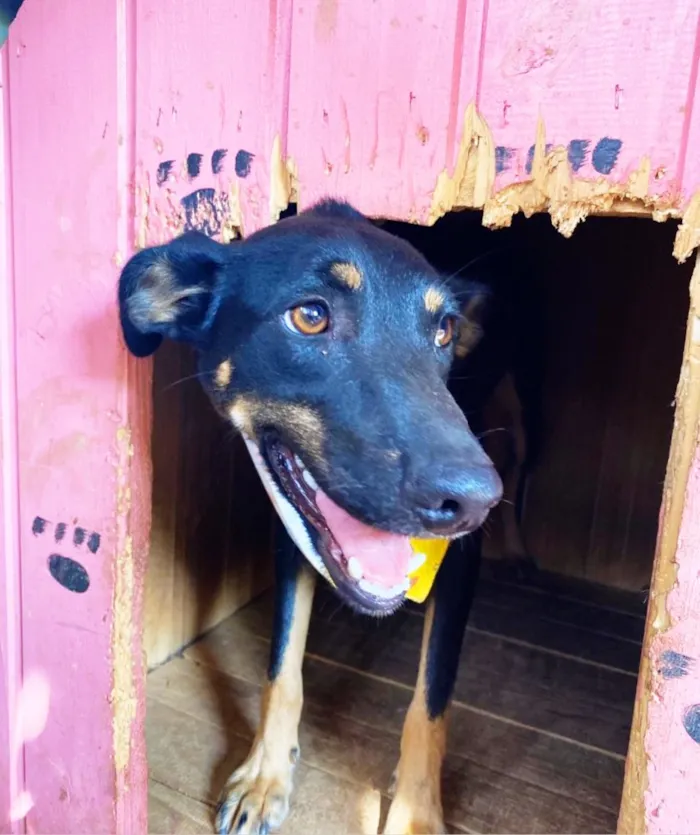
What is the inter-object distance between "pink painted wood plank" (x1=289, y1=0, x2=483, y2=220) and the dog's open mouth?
1.57 ft

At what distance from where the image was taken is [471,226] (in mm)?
2430

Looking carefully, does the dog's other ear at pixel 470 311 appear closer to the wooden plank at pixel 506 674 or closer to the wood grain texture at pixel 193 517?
the wood grain texture at pixel 193 517

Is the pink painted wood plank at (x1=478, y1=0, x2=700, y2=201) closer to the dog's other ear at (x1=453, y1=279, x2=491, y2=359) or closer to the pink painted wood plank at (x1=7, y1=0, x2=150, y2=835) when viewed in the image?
the dog's other ear at (x1=453, y1=279, x2=491, y2=359)

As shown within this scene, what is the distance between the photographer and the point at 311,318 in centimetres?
132

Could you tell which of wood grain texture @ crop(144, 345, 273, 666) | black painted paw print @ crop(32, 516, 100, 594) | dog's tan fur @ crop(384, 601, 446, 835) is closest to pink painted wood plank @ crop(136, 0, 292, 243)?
black painted paw print @ crop(32, 516, 100, 594)

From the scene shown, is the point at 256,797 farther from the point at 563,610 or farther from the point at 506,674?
the point at 563,610

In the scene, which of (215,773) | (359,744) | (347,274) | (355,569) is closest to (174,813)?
(215,773)

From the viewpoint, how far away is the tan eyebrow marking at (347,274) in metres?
1.31

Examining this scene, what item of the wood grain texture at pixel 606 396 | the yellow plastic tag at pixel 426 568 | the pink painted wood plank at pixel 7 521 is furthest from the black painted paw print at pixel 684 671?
the wood grain texture at pixel 606 396

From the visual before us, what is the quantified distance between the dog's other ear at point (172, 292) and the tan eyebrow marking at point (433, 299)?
384 mm

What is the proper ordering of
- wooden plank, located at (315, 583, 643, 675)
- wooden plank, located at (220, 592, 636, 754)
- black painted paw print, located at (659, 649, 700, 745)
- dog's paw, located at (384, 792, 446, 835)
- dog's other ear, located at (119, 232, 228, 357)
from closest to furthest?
black painted paw print, located at (659, 649, 700, 745), dog's other ear, located at (119, 232, 228, 357), dog's paw, located at (384, 792, 446, 835), wooden plank, located at (220, 592, 636, 754), wooden plank, located at (315, 583, 643, 675)

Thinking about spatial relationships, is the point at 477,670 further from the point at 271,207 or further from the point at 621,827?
the point at 271,207

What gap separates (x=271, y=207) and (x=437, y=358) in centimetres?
41

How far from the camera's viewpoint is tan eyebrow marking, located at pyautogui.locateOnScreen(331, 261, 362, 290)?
1.31 m
